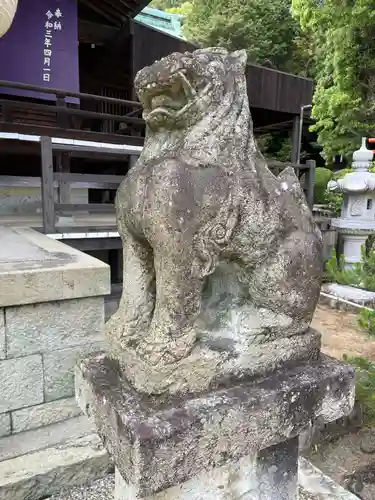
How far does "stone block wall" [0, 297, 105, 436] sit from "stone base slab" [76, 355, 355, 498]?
109 centimetres

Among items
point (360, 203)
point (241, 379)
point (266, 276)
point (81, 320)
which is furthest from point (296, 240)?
point (360, 203)

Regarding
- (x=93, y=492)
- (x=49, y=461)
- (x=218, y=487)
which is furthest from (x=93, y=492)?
(x=218, y=487)

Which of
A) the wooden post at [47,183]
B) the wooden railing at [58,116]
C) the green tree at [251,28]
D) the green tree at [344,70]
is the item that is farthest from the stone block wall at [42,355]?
the green tree at [251,28]

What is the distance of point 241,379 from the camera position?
117 cm

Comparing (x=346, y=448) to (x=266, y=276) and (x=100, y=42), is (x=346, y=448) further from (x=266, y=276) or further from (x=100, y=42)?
(x=100, y=42)

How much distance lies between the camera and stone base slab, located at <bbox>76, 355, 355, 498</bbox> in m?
0.98

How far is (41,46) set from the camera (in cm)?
590

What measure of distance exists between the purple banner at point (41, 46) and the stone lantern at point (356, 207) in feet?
15.9

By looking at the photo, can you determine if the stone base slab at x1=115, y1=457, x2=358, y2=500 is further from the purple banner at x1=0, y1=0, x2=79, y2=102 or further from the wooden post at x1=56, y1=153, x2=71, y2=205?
the purple banner at x1=0, y1=0, x2=79, y2=102

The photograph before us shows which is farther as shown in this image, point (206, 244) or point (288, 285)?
point (288, 285)

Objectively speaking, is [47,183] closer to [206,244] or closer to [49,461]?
[49,461]

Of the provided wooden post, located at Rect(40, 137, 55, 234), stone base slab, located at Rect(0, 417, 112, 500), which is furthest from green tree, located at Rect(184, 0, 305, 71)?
stone base slab, located at Rect(0, 417, 112, 500)

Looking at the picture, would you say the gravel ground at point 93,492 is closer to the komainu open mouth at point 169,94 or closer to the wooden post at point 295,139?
the komainu open mouth at point 169,94

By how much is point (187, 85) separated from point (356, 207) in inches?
275
